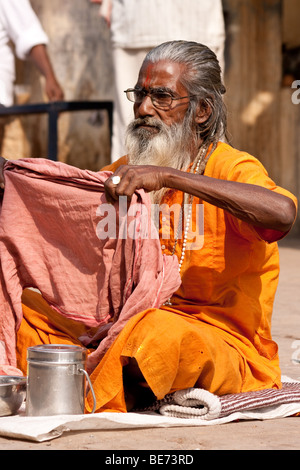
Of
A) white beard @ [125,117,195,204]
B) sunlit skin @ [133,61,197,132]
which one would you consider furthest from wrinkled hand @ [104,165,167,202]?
sunlit skin @ [133,61,197,132]

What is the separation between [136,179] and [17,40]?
198 inches

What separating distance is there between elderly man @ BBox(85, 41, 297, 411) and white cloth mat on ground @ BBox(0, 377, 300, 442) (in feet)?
0.24

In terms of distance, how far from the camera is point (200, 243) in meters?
A: 3.83

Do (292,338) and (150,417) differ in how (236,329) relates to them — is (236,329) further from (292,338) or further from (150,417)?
A: (292,338)

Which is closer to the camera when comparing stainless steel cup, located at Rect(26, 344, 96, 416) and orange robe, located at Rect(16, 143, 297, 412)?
stainless steel cup, located at Rect(26, 344, 96, 416)

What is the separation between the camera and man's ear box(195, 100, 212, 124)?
4109 millimetres

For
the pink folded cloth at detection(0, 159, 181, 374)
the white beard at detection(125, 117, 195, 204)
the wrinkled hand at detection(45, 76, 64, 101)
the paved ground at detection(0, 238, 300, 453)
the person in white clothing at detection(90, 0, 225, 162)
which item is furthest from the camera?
the wrinkled hand at detection(45, 76, 64, 101)

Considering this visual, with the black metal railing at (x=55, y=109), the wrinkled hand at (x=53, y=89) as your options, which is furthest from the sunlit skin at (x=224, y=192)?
the black metal railing at (x=55, y=109)

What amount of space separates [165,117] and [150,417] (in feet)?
4.06

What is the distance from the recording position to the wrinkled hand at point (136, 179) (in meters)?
3.52

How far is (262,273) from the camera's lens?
12.9 feet

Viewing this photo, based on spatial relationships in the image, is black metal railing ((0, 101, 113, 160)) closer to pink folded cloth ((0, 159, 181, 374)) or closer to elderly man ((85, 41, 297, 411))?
elderly man ((85, 41, 297, 411))

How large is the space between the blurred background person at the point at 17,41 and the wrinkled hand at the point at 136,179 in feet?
13.9
